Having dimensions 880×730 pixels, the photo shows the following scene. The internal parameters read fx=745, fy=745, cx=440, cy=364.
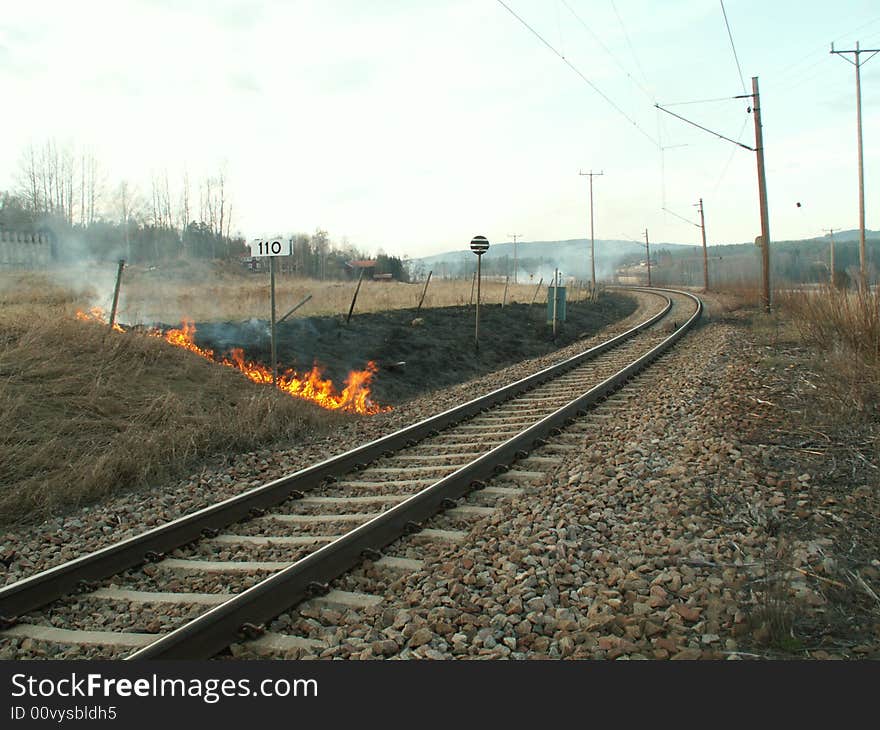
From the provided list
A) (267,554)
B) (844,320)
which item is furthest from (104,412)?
(844,320)

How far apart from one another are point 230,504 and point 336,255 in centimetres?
8663

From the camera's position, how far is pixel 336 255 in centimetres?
9150

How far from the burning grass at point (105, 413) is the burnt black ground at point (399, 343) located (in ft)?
Result: 9.89

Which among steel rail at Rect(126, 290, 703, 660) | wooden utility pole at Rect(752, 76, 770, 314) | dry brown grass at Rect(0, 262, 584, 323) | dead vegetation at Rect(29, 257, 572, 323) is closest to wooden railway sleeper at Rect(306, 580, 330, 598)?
steel rail at Rect(126, 290, 703, 660)

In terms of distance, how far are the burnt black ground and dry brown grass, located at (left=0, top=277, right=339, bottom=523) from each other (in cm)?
302

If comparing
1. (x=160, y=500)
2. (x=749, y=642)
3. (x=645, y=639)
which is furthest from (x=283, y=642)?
(x=160, y=500)

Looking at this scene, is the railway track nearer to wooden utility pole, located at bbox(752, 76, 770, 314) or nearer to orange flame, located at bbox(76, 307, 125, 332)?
orange flame, located at bbox(76, 307, 125, 332)

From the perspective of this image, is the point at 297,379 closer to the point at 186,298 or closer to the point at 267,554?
the point at 267,554

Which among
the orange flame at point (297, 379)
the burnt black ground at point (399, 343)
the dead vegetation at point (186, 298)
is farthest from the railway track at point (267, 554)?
the dead vegetation at point (186, 298)

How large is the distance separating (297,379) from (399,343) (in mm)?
4701

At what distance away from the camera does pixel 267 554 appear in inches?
234

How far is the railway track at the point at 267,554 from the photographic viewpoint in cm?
461

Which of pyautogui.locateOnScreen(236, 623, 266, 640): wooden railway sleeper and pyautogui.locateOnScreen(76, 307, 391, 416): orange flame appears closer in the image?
pyautogui.locateOnScreen(236, 623, 266, 640): wooden railway sleeper

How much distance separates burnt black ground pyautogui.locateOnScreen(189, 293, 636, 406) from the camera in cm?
1599
